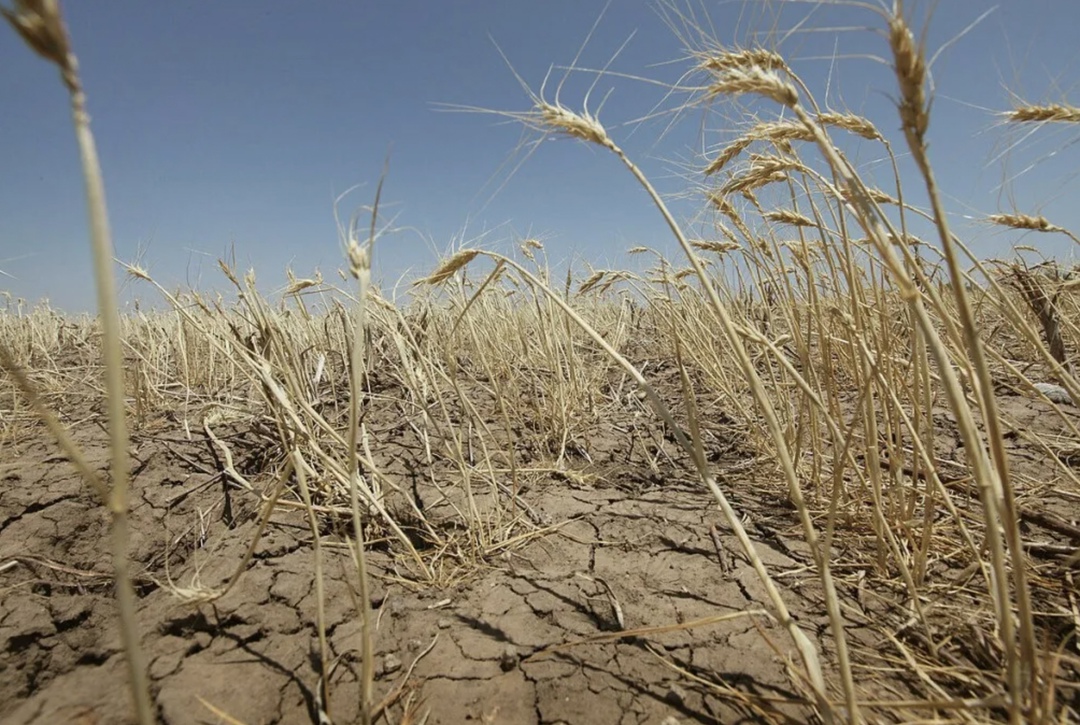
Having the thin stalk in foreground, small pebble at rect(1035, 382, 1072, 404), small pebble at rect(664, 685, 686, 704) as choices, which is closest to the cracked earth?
small pebble at rect(664, 685, 686, 704)

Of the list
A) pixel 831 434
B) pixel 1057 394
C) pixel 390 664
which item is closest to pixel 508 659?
pixel 390 664

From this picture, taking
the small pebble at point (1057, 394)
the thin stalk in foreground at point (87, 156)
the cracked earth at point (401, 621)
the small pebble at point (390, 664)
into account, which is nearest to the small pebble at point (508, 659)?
the cracked earth at point (401, 621)

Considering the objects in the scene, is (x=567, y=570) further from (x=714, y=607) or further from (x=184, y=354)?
(x=184, y=354)

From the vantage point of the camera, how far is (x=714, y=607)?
3.54 feet

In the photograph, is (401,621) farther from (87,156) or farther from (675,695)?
(87,156)

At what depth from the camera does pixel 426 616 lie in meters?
1.08

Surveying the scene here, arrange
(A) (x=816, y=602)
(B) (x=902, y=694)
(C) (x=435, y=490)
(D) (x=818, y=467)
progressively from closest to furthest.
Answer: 1. (B) (x=902, y=694)
2. (A) (x=816, y=602)
3. (D) (x=818, y=467)
4. (C) (x=435, y=490)

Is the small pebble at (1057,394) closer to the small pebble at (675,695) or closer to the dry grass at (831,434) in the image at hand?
the dry grass at (831,434)

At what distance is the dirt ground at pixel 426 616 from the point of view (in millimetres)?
855

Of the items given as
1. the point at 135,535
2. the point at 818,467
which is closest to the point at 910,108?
the point at 818,467

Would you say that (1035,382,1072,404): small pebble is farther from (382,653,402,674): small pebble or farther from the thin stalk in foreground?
the thin stalk in foreground

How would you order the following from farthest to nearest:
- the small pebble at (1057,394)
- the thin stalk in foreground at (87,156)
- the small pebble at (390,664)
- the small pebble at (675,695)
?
the small pebble at (1057,394) → the small pebble at (390,664) → the small pebble at (675,695) → the thin stalk in foreground at (87,156)

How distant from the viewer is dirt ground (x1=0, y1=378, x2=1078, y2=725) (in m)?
0.86

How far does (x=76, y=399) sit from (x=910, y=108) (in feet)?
11.4
